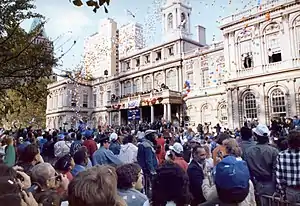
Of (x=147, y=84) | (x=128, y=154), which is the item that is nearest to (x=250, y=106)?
(x=147, y=84)

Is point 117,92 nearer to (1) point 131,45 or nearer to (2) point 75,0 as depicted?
(1) point 131,45

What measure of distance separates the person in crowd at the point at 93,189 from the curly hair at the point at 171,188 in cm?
122

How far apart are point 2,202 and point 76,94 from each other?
48.0 m

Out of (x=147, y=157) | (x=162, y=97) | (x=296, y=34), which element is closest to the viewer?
(x=147, y=157)

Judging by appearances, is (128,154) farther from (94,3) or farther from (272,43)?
(272,43)

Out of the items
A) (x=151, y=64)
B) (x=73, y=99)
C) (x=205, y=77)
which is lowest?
(x=73, y=99)

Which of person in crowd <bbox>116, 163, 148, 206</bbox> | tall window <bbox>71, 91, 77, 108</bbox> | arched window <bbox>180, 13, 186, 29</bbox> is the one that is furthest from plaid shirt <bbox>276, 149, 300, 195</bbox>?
tall window <bbox>71, 91, 77, 108</bbox>

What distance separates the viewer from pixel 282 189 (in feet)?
12.9

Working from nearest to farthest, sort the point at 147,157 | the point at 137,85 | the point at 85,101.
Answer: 1. the point at 147,157
2. the point at 137,85
3. the point at 85,101

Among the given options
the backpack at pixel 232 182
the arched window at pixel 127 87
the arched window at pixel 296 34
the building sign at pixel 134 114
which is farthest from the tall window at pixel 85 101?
the backpack at pixel 232 182

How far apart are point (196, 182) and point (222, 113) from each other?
25.3 m

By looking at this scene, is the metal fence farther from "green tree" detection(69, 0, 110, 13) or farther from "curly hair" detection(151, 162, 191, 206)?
"green tree" detection(69, 0, 110, 13)

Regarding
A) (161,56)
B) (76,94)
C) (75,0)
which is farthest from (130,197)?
(76,94)

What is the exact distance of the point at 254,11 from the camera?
976 inches
